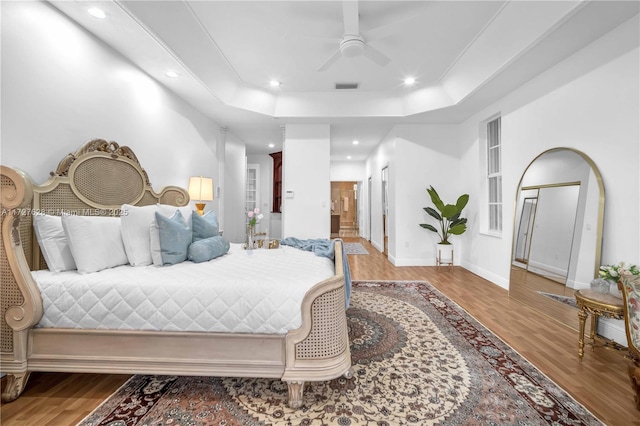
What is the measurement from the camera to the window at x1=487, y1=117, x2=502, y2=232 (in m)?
4.20

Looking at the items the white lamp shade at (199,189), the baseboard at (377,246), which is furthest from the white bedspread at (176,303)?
the baseboard at (377,246)

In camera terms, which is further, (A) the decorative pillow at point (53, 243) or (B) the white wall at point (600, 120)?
(B) the white wall at point (600, 120)

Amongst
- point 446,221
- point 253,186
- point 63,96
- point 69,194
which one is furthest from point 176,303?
point 253,186

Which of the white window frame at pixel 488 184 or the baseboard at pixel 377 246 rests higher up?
the white window frame at pixel 488 184

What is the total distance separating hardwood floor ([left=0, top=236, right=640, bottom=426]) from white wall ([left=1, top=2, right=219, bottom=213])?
1.53 m

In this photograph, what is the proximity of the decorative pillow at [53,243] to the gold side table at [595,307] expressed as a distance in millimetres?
3756

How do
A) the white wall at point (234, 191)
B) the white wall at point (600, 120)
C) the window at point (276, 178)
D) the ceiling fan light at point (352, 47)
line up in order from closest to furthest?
the white wall at point (600, 120), the ceiling fan light at point (352, 47), the white wall at point (234, 191), the window at point (276, 178)

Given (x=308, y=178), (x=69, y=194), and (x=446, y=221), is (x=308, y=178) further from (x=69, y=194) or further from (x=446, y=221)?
(x=69, y=194)

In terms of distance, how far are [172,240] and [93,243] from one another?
0.48 m

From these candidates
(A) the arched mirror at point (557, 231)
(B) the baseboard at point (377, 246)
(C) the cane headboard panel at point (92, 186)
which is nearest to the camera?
(C) the cane headboard panel at point (92, 186)

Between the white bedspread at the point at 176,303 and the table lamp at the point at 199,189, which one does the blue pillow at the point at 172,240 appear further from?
the table lamp at the point at 199,189

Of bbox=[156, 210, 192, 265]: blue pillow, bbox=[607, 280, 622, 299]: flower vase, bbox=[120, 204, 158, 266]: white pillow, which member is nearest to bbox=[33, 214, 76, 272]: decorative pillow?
bbox=[120, 204, 158, 266]: white pillow

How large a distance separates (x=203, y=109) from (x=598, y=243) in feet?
17.1

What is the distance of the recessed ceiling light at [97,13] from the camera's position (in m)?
2.12
